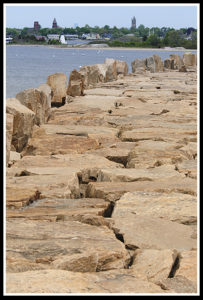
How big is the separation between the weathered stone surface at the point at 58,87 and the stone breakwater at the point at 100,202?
2.10m

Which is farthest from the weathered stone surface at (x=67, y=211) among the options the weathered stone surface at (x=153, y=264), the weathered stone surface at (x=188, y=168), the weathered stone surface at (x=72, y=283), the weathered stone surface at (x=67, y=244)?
the weathered stone surface at (x=188, y=168)

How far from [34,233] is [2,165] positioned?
2.49 ft

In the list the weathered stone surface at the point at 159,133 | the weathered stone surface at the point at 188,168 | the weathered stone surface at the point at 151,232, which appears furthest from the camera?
the weathered stone surface at the point at 159,133

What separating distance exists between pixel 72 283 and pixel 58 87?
25.1 ft

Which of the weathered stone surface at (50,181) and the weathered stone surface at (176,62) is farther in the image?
the weathered stone surface at (176,62)

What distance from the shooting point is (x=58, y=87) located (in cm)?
995

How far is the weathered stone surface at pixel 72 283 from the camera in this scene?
2.42 m

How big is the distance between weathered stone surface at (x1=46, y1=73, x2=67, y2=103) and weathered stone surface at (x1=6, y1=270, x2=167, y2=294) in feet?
23.9

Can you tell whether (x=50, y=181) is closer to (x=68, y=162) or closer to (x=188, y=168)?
(x=68, y=162)

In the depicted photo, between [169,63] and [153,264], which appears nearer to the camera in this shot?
[153,264]

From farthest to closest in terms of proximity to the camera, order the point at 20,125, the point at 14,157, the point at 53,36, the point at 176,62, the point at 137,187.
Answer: the point at 53,36 → the point at 176,62 → the point at 20,125 → the point at 14,157 → the point at 137,187

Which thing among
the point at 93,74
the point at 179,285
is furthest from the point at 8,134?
the point at 93,74

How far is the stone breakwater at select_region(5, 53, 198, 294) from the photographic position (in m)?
2.77

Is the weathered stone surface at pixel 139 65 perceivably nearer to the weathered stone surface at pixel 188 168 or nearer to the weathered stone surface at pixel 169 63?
the weathered stone surface at pixel 169 63
